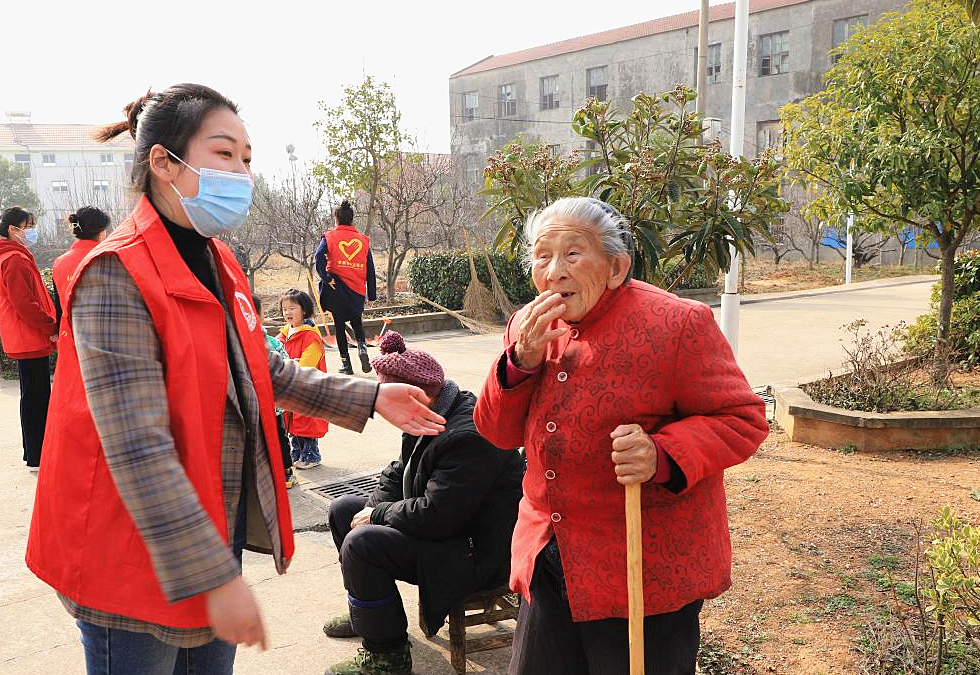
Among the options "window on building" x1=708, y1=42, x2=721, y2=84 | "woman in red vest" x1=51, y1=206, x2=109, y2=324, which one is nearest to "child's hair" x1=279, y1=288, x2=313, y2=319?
"woman in red vest" x1=51, y1=206, x2=109, y2=324

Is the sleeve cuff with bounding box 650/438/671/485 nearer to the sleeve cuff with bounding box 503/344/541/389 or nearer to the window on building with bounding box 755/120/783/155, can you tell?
the sleeve cuff with bounding box 503/344/541/389

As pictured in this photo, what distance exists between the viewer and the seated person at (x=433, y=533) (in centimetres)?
308

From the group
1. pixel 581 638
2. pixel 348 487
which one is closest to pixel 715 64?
pixel 348 487

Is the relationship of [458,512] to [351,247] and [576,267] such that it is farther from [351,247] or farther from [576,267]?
[351,247]

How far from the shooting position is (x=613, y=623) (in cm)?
211

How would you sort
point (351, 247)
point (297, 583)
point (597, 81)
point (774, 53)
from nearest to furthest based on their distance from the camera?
point (297, 583)
point (351, 247)
point (774, 53)
point (597, 81)

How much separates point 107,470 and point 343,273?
819 cm

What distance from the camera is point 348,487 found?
5.69 meters

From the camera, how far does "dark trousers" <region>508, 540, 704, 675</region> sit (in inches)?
83.4

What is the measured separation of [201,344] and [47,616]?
2813mm

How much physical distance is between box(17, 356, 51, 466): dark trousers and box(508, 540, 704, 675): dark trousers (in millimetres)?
5138

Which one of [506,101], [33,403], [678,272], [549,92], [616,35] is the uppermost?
[616,35]

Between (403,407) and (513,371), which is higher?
(513,371)

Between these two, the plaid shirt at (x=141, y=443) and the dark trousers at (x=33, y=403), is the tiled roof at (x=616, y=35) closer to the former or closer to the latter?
the dark trousers at (x=33, y=403)
